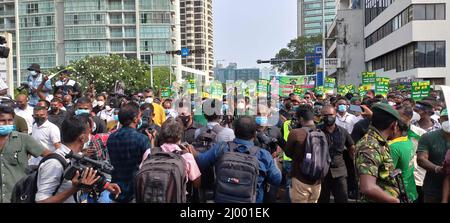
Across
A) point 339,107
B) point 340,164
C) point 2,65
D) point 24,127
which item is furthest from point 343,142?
point 2,65

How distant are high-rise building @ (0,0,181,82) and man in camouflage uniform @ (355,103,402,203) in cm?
8154

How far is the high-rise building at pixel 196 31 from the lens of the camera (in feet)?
464

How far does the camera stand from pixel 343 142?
6.21m

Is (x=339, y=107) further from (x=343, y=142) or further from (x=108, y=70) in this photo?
(x=108, y=70)

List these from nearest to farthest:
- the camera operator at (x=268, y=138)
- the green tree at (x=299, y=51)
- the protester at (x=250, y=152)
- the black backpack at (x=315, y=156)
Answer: the protester at (x=250, y=152), the black backpack at (x=315, y=156), the camera operator at (x=268, y=138), the green tree at (x=299, y=51)

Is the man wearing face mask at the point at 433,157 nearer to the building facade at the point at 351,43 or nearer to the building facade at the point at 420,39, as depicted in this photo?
the building facade at the point at 420,39

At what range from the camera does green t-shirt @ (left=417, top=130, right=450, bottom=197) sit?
440 cm

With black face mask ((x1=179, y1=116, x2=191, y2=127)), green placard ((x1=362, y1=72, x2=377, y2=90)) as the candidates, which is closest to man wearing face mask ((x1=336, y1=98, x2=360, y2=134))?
black face mask ((x1=179, y1=116, x2=191, y2=127))

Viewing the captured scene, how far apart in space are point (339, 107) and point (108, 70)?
51.7 m

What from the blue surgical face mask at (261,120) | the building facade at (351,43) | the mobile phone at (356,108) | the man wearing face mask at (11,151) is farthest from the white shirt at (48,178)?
the building facade at (351,43)

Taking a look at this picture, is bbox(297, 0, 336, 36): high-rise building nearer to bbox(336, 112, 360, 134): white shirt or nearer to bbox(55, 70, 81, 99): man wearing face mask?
bbox(55, 70, 81, 99): man wearing face mask

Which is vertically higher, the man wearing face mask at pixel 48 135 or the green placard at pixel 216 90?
the green placard at pixel 216 90

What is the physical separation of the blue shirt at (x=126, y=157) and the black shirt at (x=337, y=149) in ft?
8.66
